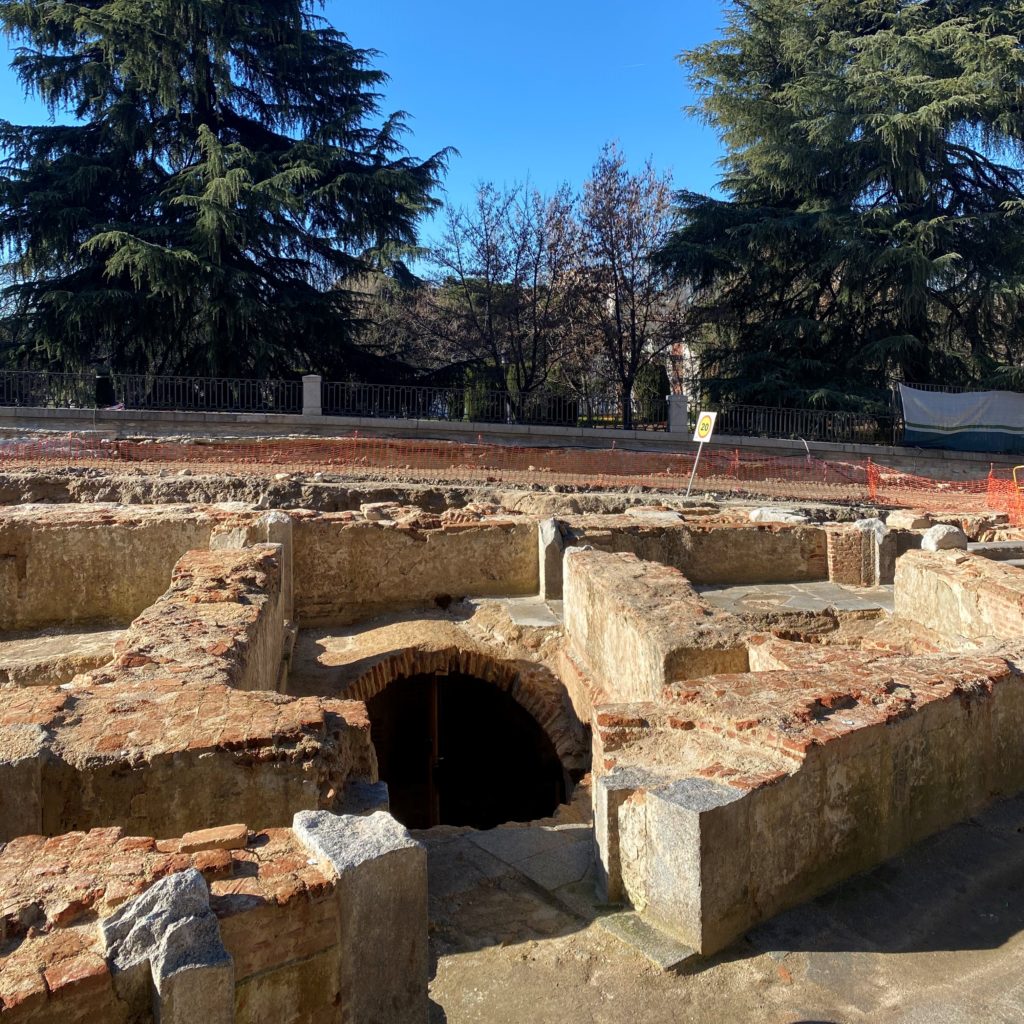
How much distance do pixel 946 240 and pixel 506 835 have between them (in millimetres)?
26107

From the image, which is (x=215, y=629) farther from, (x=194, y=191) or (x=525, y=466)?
(x=194, y=191)

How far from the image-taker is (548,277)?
26984 millimetres

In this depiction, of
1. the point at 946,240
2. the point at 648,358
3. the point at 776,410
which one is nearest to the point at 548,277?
the point at 648,358

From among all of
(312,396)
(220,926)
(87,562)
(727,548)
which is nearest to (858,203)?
(312,396)

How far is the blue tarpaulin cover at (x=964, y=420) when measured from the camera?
24266 mm

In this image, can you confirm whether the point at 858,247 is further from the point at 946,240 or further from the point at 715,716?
the point at 715,716

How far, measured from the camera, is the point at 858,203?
85.7 ft

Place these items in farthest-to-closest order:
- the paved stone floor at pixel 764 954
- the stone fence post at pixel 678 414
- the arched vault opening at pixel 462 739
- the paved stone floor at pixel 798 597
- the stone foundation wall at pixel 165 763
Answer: the stone fence post at pixel 678 414 < the paved stone floor at pixel 798 597 < the arched vault opening at pixel 462 739 < the stone foundation wall at pixel 165 763 < the paved stone floor at pixel 764 954

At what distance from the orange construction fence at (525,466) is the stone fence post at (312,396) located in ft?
4.70

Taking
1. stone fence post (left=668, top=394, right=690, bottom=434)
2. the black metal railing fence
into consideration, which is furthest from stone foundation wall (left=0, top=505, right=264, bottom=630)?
stone fence post (left=668, top=394, right=690, bottom=434)

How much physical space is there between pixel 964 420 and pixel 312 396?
18.8m

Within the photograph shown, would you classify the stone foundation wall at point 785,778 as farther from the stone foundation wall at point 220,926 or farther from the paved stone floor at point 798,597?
the paved stone floor at point 798,597

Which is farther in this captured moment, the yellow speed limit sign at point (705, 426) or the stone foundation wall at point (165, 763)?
the yellow speed limit sign at point (705, 426)

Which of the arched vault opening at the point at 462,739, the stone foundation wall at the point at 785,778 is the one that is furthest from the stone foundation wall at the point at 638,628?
the stone foundation wall at the point at 785,778
